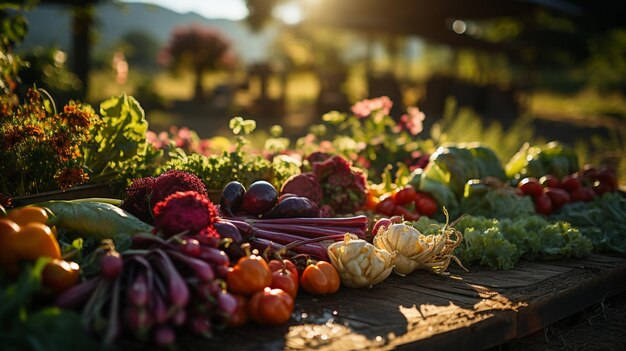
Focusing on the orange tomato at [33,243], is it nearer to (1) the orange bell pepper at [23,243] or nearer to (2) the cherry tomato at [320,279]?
(1) the orange bell pepper at [23,243]

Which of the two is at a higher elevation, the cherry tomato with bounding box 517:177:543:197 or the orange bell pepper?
the cherry tomato with bounding box 517:177:543:197

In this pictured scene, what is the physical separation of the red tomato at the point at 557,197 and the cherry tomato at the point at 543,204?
0.09 metres

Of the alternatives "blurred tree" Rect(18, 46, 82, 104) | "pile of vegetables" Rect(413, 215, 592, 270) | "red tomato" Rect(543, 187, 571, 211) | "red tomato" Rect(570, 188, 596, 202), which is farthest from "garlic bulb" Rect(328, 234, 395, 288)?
"blurred tree" Rect(18, 46, 82, 104)

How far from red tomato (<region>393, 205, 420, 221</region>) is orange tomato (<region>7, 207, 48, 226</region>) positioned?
265 centimetres

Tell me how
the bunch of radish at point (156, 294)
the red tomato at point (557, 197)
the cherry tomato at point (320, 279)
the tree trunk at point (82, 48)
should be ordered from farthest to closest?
the tree trunk at point (82, 48), the red tomato at point (557, 197), the cherry tomato at point (320, 279), the bunch of radish at point (156, 294)

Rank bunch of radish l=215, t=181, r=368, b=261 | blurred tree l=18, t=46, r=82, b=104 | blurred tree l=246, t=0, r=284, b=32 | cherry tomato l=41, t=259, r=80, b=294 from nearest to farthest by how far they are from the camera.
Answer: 1. cherry tomato l=41, t=259, r=80, b=294
2. bunch of radish l=215, t=181, r=368, b=261
3. blurred tree l=18, t=46, r=82, b=104
4. blurred tree l=246, t=0, r=284, b=32

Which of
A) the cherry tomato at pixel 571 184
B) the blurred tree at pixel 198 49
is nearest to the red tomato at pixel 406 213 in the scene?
the cherry tomato at pixel 571 184

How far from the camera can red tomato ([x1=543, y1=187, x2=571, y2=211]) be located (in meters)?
5.71

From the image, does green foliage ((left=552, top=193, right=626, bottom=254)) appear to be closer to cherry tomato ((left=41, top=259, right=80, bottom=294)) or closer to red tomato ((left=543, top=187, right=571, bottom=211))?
red tomato ((left=543, top=187, right=571, bottom=211))

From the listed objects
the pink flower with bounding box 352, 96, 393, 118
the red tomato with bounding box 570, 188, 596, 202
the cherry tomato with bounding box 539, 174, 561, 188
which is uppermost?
the pink flower with bounding box 352, 96, 393, 118

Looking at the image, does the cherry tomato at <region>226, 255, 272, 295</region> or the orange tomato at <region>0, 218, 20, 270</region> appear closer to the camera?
the orange tomato at <region>0, 218, 20, 270</region>

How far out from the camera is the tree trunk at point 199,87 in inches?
844

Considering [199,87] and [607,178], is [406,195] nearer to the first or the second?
[607,178]

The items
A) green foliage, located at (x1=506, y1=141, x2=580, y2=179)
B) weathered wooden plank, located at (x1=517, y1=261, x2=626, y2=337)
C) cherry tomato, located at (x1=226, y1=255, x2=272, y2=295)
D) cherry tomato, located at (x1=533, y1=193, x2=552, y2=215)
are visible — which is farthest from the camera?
green foliage, located at (x1=506, y1=141, x2=580, y2=179)
